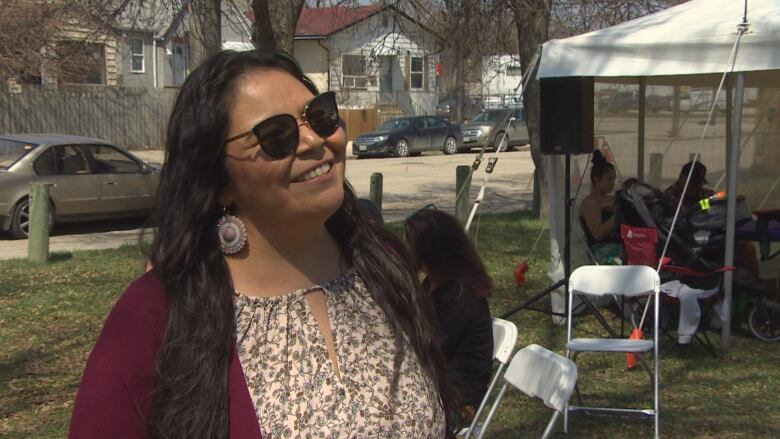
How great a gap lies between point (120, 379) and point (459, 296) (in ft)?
7.77

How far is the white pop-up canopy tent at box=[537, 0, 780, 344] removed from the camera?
6.47 metres

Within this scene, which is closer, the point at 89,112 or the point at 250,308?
the point at 250,308

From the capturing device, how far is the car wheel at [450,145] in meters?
30.1

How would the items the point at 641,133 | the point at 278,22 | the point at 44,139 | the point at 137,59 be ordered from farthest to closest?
the point at 137,59 < the point at 44,139 < the point at 641,133 < the point at 278,22

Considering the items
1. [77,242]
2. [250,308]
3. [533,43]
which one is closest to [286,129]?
[250,308]

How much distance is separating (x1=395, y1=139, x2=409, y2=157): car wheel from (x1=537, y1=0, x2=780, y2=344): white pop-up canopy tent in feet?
59.3

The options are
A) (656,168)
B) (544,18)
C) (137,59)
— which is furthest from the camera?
(137,59)

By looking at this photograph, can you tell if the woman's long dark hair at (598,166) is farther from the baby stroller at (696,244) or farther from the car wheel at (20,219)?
the car wheel at (20,219)

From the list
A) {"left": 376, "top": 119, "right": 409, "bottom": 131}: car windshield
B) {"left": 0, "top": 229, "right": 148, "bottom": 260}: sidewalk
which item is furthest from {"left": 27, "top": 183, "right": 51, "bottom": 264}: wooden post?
{"left": 376, "top": 119, "right": 409, "bottom": 131}: car windshield

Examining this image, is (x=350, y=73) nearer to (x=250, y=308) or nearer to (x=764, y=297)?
(x=764, y=297)

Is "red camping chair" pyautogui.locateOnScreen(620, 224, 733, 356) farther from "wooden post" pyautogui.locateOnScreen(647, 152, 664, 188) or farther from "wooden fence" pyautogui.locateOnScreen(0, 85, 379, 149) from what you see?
"wooden fence" pyautogui.locateOnScreen(0, 85, 379, 149)

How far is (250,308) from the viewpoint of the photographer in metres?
1.69

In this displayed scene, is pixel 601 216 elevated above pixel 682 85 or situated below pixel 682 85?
below

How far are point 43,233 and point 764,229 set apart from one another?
703cm
